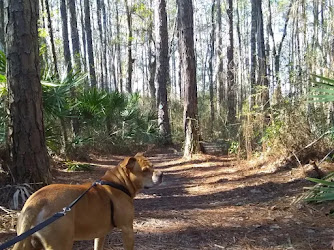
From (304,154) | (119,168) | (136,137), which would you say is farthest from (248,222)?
(136,137)

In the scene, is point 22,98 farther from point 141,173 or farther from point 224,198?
point 224,198

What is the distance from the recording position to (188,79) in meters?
10.9

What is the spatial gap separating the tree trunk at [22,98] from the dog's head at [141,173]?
8.64 feet

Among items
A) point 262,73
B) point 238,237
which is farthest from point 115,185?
point 262,73

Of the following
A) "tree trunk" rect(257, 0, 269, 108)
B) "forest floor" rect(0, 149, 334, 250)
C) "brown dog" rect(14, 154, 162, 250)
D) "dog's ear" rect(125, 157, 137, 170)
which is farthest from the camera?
"tree trunk" rect(257, 0, 269, 108)

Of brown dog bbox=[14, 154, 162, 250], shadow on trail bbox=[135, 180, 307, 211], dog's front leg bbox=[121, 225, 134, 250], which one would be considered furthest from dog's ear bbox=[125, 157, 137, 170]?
shadow on trail bbox=[135, 180, 307, 211]

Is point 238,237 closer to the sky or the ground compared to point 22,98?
closer to the ground

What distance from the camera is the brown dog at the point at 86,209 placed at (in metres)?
2.41

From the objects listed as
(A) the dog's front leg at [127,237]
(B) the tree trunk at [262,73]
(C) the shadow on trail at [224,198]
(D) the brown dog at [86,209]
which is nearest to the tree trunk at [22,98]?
(C) the shadow on trail at [224,198]

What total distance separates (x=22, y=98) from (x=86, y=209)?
10.4 ft

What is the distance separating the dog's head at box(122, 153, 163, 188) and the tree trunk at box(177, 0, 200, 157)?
7368 millimetres

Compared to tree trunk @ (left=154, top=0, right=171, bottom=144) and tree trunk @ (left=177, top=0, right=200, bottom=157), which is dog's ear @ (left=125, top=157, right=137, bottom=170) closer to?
tree trunk @ (left=177, top=0, right=200, bottom=157)

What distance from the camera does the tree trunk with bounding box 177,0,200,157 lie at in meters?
10.7

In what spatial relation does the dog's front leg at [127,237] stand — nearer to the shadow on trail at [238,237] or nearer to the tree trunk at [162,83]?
the shadow on trail at [238,237]
